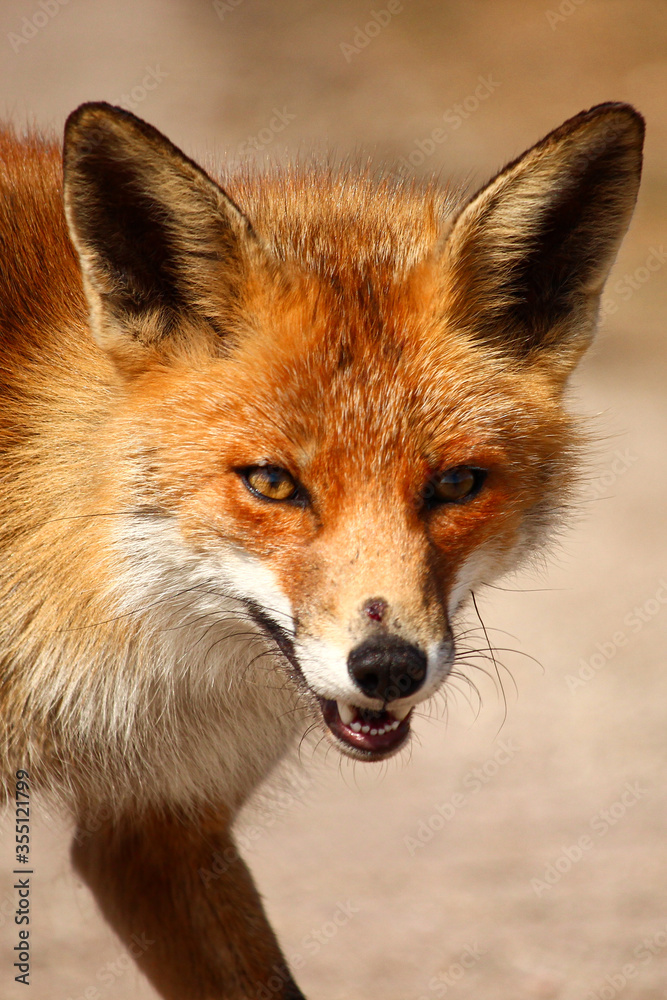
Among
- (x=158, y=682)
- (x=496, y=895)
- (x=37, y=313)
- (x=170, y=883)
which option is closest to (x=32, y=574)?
(x=158, y=682)

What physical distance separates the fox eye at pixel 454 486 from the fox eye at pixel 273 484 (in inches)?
13.7

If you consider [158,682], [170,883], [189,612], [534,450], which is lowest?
[170,883]

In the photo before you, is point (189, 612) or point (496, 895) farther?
point (496, 895)

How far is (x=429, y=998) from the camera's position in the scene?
4.61m

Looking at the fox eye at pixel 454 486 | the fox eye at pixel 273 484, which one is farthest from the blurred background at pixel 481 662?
the fox eye at pixel 273 484

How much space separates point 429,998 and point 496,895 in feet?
2.55

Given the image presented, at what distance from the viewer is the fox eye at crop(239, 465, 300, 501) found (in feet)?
8.69

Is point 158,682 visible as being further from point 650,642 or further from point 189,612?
point 650,642
